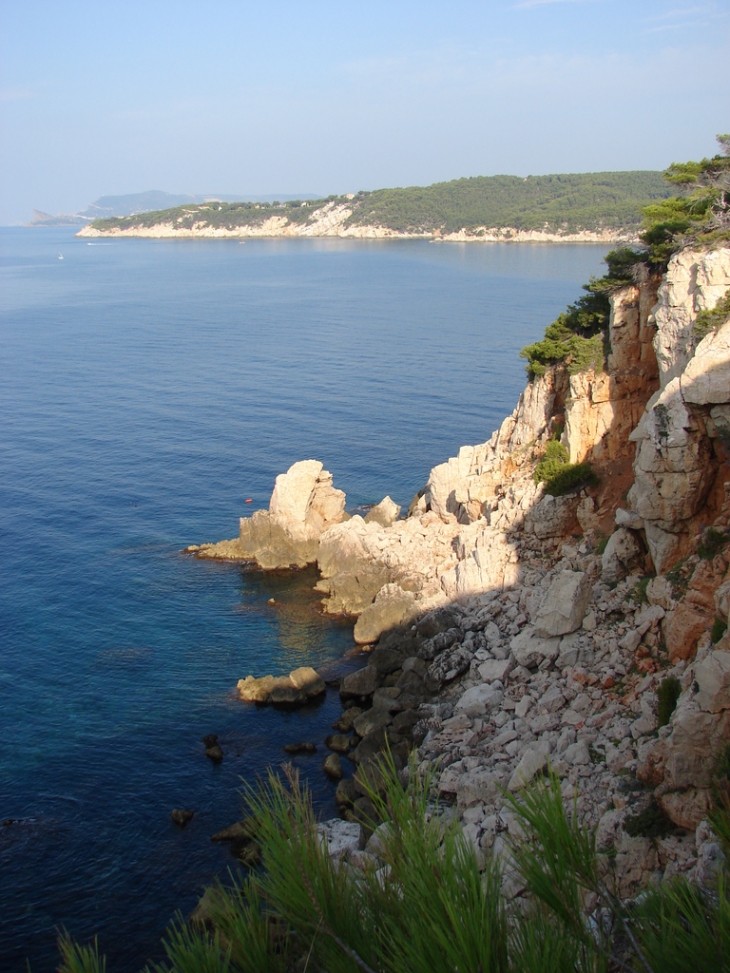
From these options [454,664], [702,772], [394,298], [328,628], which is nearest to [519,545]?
[454,664]

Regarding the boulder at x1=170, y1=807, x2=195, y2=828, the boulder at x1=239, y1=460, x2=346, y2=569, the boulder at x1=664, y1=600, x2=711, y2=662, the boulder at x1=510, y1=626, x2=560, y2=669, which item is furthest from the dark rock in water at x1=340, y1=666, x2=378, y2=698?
the boulder at x1=239, y1=460, x2=346, y2=569

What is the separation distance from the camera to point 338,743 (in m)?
29.4

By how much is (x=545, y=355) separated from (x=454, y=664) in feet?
55.3

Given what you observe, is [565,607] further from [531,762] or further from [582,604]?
[531,762]

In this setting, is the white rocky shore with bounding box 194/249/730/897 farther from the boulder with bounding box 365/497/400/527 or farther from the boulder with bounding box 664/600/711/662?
the boulder with bounding box 365/497/400/527

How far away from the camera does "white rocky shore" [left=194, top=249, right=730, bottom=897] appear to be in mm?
19516

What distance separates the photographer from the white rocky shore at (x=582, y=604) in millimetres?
19516

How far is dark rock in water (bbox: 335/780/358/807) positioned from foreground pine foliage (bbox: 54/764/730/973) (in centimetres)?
1456

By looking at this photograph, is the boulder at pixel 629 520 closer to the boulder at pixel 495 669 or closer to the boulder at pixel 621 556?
the boulder at pixel 621 556

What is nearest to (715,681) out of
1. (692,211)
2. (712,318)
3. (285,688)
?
(712,318)

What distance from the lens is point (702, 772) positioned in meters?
18.1

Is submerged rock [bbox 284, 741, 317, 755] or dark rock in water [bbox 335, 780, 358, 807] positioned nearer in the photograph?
dark rock in water [bbox 335, 780, 358, 807]

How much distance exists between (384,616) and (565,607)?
1045 centimetres

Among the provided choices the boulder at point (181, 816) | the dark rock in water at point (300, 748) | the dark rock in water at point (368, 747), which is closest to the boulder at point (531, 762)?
the dark rock in water at point (368, 747)
